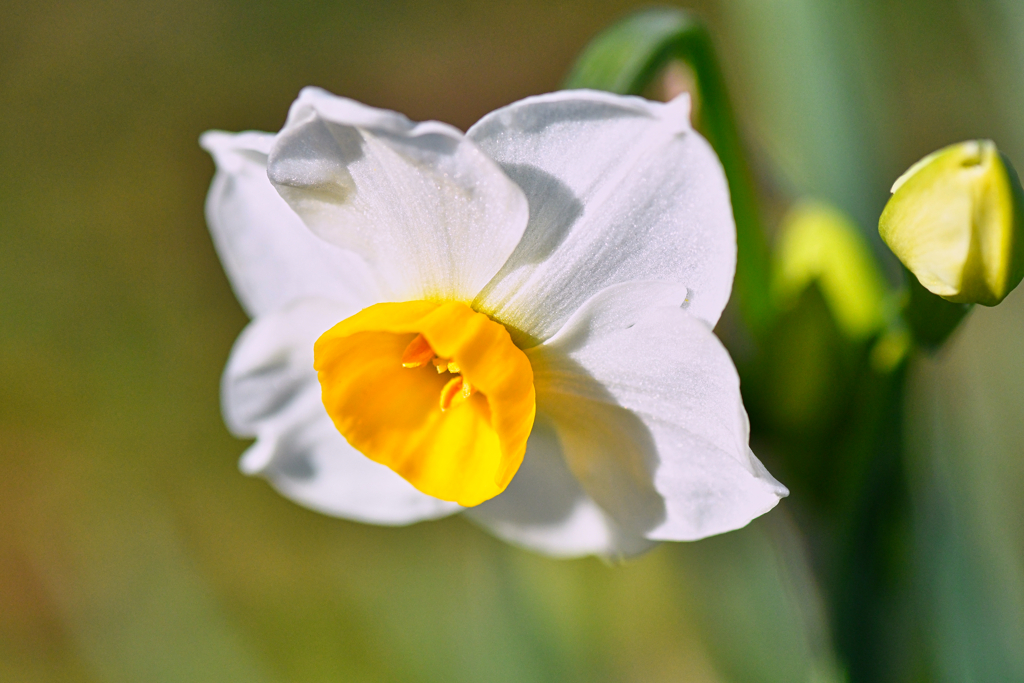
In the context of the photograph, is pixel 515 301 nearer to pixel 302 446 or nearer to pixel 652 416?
pixel 652 416

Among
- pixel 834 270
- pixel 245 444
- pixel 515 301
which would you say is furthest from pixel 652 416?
pixel 245 444

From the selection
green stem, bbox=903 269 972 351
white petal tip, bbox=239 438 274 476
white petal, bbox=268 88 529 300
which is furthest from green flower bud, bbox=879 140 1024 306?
white petal tip, bbox=239 438 274 476

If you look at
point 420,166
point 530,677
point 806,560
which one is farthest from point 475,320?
point 530,677

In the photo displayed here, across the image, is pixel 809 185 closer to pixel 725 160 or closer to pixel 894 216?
pixel 725 160

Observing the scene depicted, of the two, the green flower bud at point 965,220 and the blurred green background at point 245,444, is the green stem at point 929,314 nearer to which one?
the green flower bud at point 965,220

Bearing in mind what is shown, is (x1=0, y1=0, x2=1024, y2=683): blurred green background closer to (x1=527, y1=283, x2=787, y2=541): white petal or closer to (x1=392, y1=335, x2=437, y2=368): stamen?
(x1=527, y1=283, x2=787, y2=541): white petal
